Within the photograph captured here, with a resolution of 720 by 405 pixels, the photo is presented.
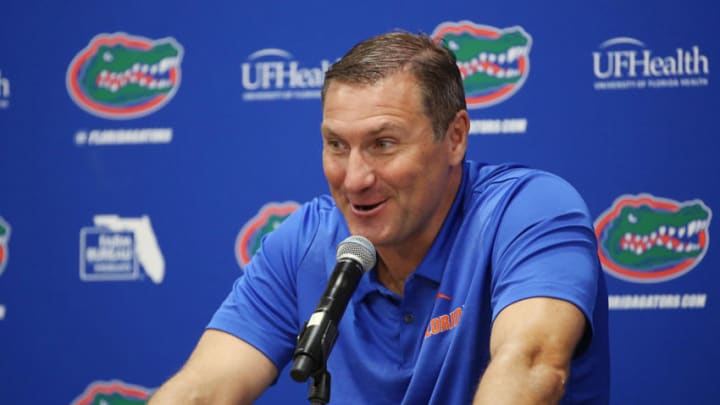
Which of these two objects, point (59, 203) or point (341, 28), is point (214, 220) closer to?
point (59, 203)

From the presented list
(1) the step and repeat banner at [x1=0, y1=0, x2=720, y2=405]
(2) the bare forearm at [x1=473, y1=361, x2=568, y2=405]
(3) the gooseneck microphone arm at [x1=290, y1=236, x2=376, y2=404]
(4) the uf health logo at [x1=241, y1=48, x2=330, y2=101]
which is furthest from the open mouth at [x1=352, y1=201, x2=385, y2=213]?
(4) the uf health logo at [x1=241, y1=48, x2=330, y2=101]

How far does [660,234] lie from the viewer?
259cm

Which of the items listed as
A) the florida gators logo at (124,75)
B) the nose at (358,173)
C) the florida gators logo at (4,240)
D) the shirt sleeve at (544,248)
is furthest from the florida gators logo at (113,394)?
the shirt sleeve at (544,248)

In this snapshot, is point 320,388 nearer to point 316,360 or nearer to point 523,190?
point 316,360

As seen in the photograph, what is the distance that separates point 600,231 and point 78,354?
5.26ft

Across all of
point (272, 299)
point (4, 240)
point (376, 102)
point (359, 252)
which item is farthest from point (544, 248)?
point (4, 240)

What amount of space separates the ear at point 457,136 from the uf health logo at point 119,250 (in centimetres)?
129

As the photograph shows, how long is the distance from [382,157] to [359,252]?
359mm

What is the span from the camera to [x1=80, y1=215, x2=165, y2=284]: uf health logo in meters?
2.84

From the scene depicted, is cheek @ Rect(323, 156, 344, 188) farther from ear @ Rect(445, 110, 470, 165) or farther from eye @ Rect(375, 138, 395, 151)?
ear @ Rect(445, 110, 470, 165)

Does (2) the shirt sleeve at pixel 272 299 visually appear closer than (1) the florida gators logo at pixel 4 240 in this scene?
Yes

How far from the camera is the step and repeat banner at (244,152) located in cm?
258

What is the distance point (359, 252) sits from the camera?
1.40m

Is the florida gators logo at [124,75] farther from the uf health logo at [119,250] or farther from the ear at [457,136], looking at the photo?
the ear at [457,136]
